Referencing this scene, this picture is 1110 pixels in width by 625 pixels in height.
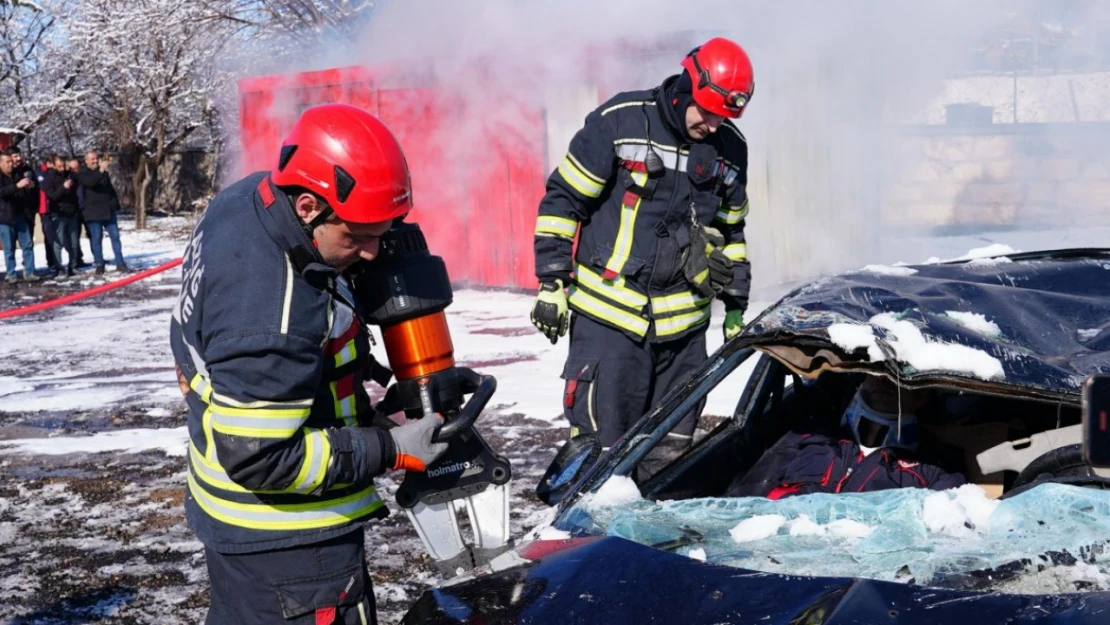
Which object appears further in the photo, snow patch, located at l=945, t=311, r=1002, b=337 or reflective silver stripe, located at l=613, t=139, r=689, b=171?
reflective silver stripe, located at l=613, t=139, r=689, b=171

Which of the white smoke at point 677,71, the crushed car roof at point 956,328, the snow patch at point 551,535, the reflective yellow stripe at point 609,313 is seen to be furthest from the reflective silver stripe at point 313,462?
the white smoke at point 677,71

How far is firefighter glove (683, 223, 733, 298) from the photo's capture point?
172 inches

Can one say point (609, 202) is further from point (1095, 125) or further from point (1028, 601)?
point (1095, 125)

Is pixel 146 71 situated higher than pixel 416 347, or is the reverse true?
pixel 146 71

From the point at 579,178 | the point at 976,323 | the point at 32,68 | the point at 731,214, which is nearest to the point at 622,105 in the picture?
the point at 579,178

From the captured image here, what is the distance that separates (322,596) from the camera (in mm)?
2645

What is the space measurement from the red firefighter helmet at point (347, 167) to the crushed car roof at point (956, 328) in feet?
3.49

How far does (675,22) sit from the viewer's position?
35.6 ft

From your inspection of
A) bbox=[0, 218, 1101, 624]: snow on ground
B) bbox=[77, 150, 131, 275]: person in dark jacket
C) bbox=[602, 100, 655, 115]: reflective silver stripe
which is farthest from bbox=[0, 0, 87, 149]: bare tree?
bbox=[602, 100, 655, 115]: reflective silver stripe

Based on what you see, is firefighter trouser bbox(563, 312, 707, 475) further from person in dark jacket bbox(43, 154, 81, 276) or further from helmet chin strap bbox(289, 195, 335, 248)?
person in dark jacket bbox(43, 154, 81, 276)

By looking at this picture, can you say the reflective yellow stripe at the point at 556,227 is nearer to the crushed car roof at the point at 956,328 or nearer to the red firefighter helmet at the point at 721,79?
the red firefighter helmet at the point at 721,79

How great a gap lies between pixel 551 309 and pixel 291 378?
1984mm

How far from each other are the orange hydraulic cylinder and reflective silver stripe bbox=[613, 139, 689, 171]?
1.73 metres

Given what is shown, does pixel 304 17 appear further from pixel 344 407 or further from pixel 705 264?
pixel 344 407
